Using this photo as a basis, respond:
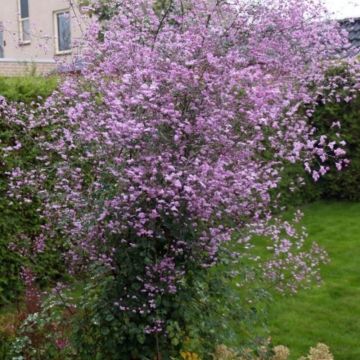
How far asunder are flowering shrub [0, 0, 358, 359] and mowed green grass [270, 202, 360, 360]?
1159mm

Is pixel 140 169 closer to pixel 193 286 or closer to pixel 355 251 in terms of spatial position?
pixel 193 286

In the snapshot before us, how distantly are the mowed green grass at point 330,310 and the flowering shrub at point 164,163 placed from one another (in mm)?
1159

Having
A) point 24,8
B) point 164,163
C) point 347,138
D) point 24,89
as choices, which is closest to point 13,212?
point 24,89

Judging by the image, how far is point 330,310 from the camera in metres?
5.55

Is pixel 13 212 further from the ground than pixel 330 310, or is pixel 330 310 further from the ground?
pixel 13 212

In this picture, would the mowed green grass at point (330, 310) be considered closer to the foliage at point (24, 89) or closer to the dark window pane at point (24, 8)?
the foliage at point (24, 89)

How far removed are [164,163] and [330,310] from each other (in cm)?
317

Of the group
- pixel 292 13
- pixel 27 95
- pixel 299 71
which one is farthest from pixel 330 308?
pixel 27 95

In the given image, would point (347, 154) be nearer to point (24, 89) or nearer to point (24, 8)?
point (24, 89)

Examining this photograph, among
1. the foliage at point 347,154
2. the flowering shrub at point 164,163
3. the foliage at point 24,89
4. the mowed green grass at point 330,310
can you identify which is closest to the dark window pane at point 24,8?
the foliage at point 347,154

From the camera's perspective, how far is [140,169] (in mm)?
3062

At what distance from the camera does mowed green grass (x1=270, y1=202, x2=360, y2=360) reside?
488 centimetres

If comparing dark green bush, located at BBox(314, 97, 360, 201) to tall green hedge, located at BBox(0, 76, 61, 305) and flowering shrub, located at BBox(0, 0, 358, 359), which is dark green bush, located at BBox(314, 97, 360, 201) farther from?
flowering shrub, located at BBox(0, 0, 358, 359)

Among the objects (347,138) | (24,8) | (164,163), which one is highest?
(24,8)
